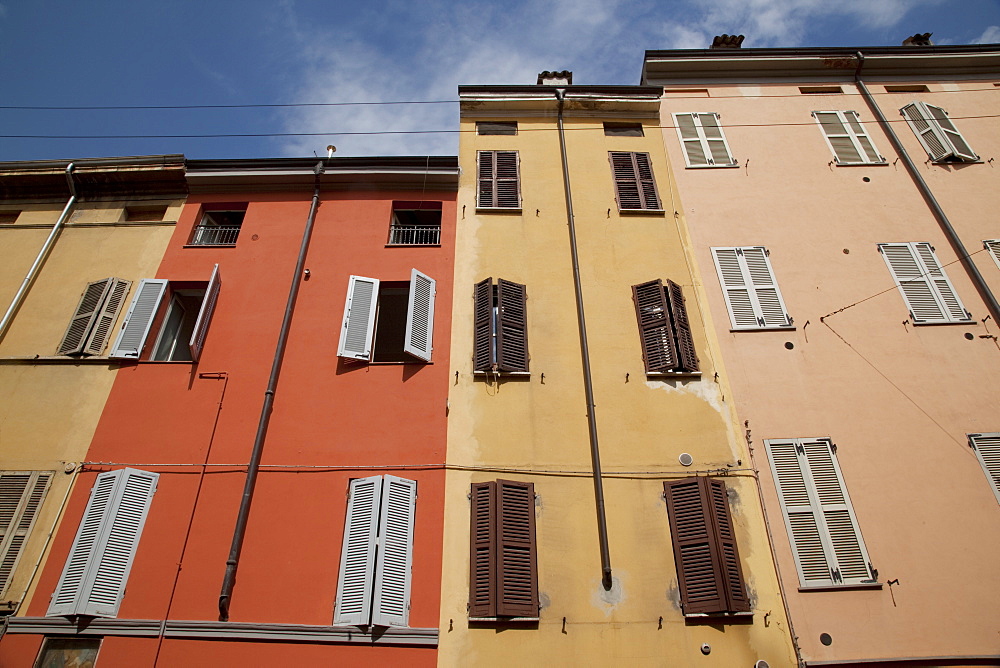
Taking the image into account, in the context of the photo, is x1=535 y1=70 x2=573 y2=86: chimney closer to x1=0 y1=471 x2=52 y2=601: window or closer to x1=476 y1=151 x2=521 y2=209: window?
x1=476 y1=151 x2=521 y2=209: window

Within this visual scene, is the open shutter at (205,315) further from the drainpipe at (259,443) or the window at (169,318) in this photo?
the drainpipe at (259,443)

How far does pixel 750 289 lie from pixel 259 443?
8.78m

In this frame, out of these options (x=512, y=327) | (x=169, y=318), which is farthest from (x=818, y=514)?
(x=169, y=318)

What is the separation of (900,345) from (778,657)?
5.66 metres

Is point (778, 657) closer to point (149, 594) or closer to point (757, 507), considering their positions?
point (757, 507)

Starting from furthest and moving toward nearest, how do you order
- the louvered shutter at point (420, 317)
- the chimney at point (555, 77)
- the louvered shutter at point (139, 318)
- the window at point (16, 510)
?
the chimney at point (555, 77), the louvered shutter at point (139, 318), the louvered shutter at point (420, 317), the window at point (16, 510)

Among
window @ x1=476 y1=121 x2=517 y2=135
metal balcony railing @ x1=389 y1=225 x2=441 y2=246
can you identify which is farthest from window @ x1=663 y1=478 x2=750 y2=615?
window @ x1=476 y1=121 x2=517 y2=135

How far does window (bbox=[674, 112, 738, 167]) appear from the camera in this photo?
44.8 feet

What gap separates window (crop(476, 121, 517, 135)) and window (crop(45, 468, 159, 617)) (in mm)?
9564

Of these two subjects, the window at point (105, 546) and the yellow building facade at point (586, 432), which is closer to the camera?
the yellow building facade at point (586, 432)

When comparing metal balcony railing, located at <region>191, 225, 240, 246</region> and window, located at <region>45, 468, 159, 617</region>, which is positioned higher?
metal balcony railing, located at <region>191, 225, 240, 246</region>

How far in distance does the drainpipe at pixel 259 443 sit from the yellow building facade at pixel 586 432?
2.91 meters

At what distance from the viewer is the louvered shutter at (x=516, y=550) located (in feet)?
28.0

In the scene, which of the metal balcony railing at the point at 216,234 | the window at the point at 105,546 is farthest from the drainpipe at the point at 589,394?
the metal balcony railing at the point at 216,234
